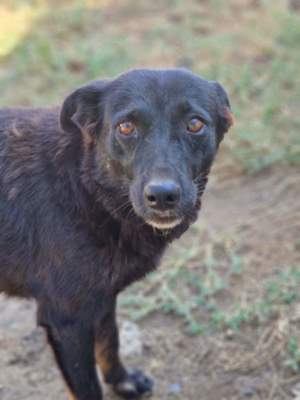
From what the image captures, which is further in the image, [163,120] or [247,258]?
[247,258]

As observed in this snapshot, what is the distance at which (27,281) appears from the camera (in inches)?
149

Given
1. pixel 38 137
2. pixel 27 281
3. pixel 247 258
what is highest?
pixel 38 137

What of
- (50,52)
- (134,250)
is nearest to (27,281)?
(134,250)

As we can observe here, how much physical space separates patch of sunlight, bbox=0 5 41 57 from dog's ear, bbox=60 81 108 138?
4894mm

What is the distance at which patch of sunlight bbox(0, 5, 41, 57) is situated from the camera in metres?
8.44

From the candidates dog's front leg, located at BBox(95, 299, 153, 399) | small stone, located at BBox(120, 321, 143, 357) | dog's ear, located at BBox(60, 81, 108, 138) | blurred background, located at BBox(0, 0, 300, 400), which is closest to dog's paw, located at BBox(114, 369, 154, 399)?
dog's front leg, located at BBox(95, 299, 153, 399)

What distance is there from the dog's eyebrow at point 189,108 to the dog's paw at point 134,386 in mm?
1674

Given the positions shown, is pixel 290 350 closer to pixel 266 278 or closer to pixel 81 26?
pixel 266 278

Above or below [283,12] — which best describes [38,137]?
above

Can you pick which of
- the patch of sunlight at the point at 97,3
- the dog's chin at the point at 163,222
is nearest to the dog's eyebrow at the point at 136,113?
the dog's chin at the point at 163,222

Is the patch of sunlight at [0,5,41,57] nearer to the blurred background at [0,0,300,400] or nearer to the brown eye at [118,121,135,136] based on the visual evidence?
the blurred background at [0,0,300,400]

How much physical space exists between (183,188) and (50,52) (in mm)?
5055

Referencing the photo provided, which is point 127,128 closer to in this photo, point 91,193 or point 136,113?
point 136,113

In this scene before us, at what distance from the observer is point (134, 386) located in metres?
4.35
